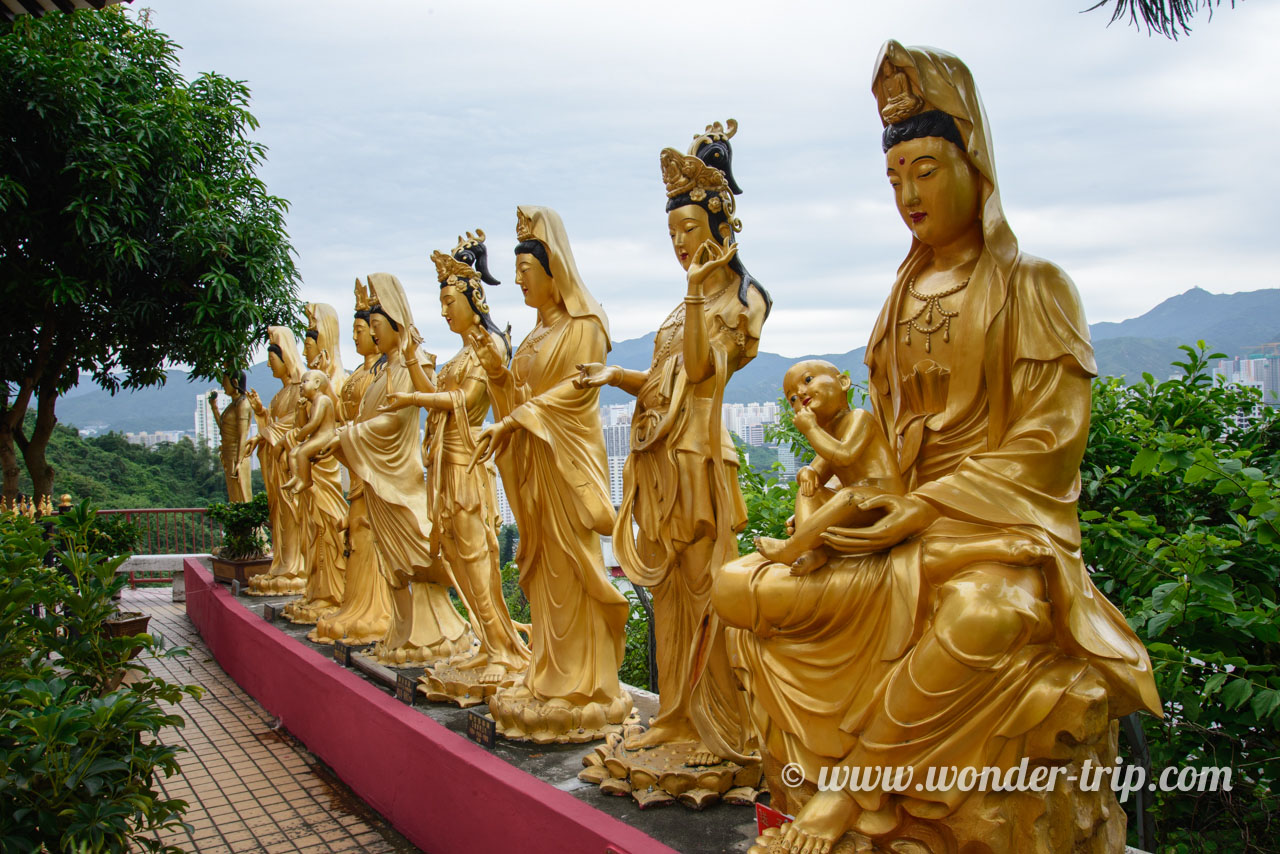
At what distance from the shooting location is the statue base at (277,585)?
28.6ft

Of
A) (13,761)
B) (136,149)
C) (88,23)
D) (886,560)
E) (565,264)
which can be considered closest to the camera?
(886,560)

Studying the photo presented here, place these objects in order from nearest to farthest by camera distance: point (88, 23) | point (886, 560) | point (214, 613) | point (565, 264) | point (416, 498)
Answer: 1. point (886, 560)
2. point (565, 264)
3. point (416, 498)
4. point (214, 613)
5. point (88, 23)

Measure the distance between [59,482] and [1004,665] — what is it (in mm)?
18652

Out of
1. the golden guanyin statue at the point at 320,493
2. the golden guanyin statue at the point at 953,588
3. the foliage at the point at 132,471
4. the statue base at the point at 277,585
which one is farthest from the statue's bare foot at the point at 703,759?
the foliage at the point at 132,471

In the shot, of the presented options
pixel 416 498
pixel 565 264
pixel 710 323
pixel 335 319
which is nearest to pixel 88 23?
pixel 335 319

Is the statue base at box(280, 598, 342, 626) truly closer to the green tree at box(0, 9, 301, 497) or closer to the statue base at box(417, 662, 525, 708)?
the statue base at box(417, 662, 525, 708)

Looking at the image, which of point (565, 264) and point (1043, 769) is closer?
point (1043, 769)

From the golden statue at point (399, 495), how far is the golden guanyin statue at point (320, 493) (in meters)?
1.10

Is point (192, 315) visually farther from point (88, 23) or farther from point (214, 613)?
point (214, 613)

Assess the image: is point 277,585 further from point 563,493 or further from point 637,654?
point 563,493

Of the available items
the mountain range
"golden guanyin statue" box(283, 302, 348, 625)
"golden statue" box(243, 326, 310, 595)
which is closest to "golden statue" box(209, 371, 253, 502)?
"golden statue" box(243, 326, 310, 595)

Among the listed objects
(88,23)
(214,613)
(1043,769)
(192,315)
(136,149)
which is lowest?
(214,613)

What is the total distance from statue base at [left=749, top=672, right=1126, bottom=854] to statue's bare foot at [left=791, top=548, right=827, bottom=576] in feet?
1.91

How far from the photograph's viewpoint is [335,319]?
880 centimetres
